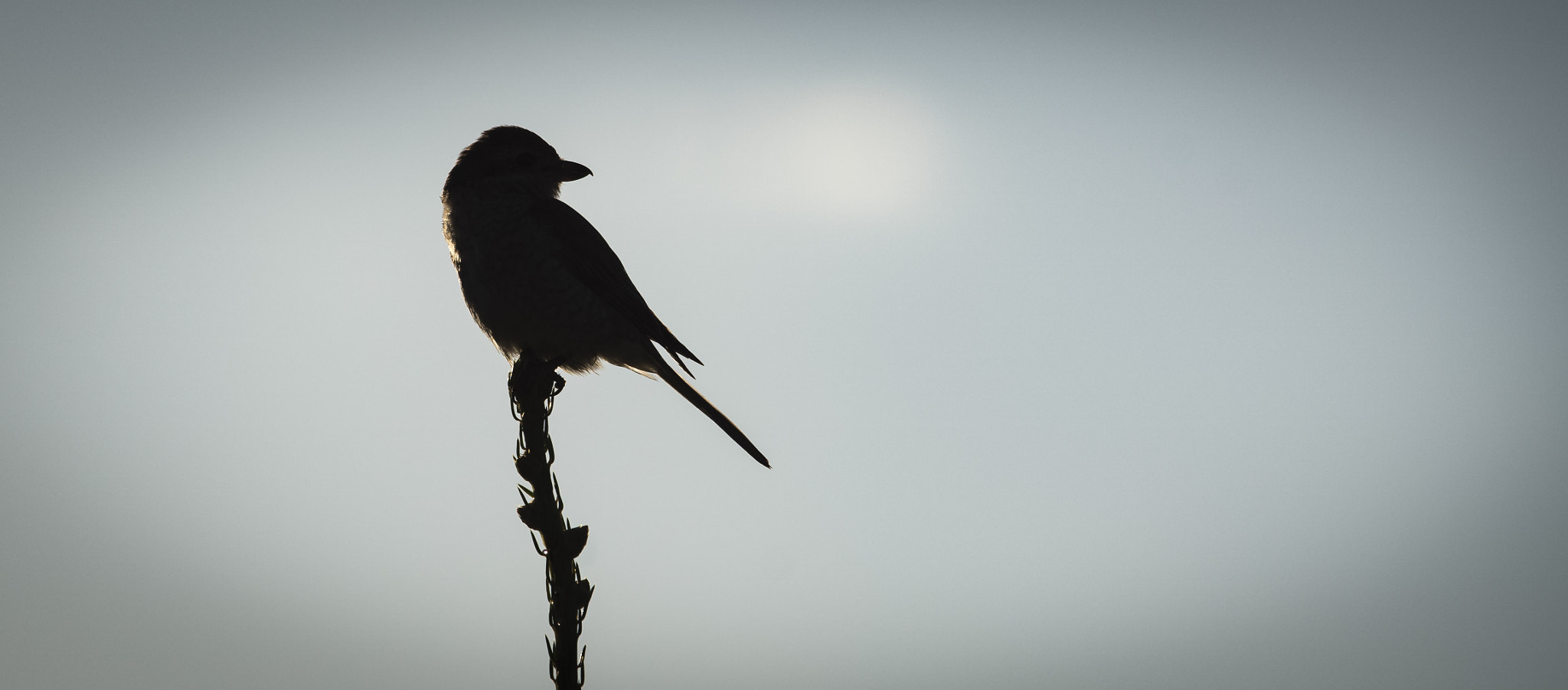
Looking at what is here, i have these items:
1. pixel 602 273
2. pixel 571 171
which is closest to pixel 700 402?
pixel 602 273

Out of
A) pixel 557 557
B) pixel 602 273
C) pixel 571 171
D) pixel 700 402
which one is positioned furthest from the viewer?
pixel 571 171

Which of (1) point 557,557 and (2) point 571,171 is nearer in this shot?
(1) point 557,557

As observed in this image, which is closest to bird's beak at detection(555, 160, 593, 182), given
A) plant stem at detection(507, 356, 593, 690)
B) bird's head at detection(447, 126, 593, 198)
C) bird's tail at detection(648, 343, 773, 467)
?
bird's head at detection(447, 126, 593, 198)

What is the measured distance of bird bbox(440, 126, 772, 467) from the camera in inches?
177

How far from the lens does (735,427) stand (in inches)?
158

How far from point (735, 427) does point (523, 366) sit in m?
1.11

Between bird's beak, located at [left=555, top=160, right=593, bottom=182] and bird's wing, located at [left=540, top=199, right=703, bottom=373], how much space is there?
0.21m

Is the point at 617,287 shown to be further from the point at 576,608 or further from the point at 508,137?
the point at 576,608

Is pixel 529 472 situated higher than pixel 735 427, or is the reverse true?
pixel 735 427

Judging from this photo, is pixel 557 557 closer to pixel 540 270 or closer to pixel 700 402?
pixel 700 402

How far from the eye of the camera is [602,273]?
15.7ft

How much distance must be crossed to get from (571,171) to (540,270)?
833 millimetres

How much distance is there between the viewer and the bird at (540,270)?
14.8ft

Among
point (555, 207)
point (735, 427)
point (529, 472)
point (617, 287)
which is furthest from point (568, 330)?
point (529, 472)
